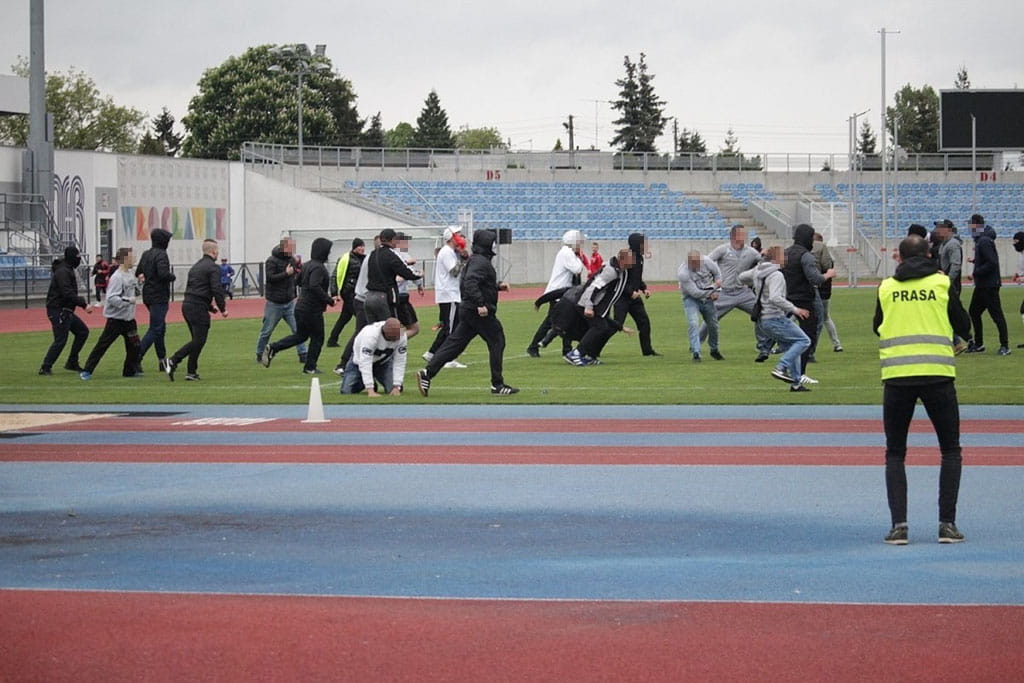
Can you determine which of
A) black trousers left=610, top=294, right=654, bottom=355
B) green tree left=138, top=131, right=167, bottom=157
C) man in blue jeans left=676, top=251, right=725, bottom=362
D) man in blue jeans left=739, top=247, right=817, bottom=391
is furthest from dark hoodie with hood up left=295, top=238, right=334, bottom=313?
green tree left=138, top=131, right=167, bottom=157

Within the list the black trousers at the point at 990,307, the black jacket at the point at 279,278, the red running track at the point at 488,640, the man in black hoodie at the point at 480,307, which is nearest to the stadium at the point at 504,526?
the red running track at the point at 488,640

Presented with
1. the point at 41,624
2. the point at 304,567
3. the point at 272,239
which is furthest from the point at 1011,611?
the point at 272,239

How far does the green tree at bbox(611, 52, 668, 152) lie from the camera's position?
123 meters

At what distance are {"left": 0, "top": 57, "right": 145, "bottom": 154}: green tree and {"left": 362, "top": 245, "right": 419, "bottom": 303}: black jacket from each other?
92.1 meters

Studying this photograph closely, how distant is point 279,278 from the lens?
2253 centimetres

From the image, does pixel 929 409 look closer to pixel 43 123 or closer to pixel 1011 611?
pixel 1011 611

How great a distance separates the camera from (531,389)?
772 inches

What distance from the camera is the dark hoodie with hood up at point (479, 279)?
58.7 feet

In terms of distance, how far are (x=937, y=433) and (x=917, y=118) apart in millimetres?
145460

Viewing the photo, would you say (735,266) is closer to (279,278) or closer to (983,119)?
(279,278)

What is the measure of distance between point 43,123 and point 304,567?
146ft

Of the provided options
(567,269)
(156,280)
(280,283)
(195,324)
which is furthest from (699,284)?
(156,280)

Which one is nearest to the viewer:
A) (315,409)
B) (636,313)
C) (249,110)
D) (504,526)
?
(504,526)

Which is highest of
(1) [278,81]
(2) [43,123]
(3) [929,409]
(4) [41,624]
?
(1) [278,81]
